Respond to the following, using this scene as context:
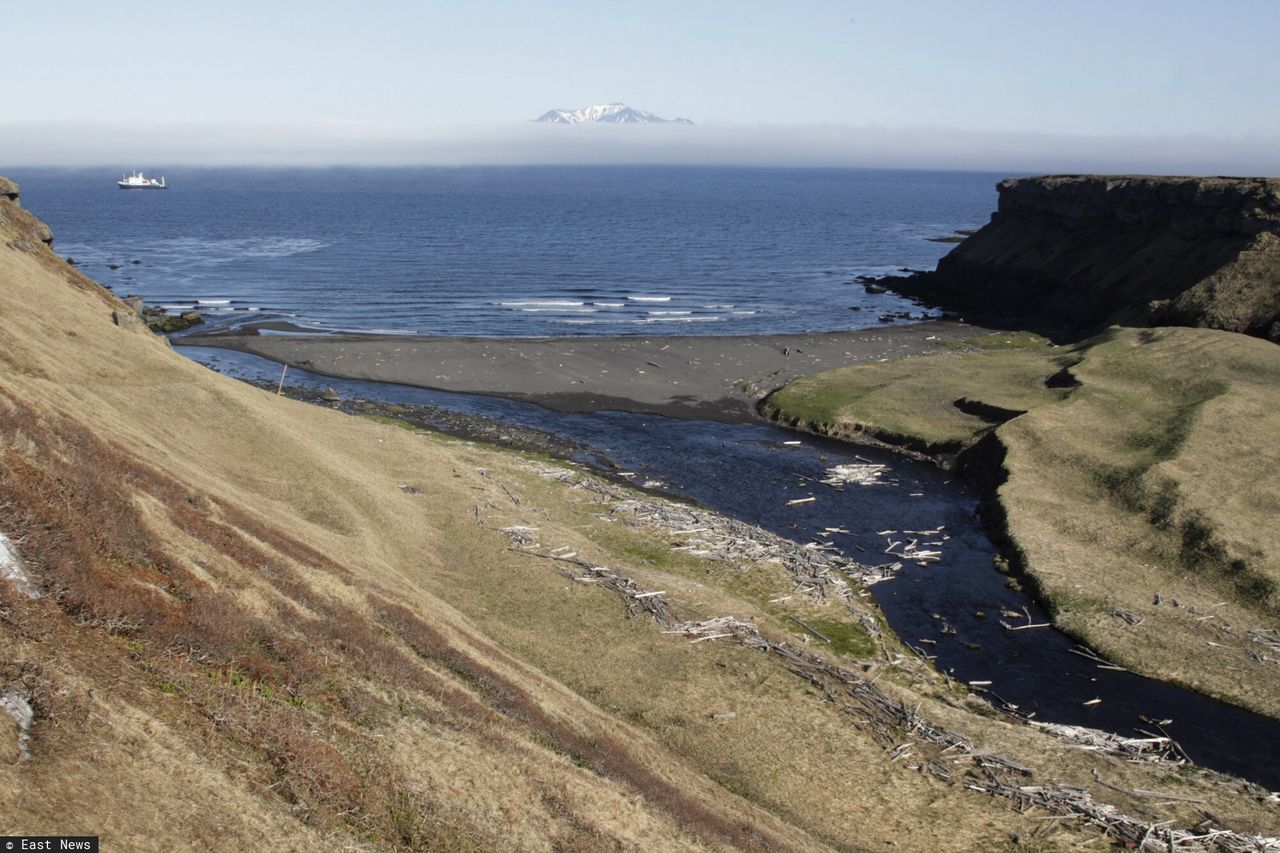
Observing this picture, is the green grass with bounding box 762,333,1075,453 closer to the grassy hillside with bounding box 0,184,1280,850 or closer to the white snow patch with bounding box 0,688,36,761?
the grassy hillside with bounding box 0,184,1280,850

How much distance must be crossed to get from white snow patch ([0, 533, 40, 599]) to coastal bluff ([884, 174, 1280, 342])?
78.8m

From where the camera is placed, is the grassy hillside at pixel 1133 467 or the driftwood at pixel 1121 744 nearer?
the driftwood at pixel 1121 744

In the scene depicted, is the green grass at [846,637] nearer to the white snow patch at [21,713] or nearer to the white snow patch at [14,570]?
the white snow patch at [14,570]

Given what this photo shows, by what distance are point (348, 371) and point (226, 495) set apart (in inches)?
1962

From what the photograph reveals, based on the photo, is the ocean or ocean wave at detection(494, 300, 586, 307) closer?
the ocean

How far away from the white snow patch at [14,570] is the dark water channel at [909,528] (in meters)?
27.8

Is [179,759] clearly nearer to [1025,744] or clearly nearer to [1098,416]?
[1025,744]

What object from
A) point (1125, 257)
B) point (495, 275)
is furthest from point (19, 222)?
point (1125, 257)

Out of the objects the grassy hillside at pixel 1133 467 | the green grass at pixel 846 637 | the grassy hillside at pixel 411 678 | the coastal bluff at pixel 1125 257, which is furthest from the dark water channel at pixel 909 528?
the coastal bluff at pixel 1125 257

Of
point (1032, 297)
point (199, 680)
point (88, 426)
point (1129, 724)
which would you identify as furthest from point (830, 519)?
point (1032, 297)

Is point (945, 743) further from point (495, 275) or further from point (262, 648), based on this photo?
point (495, 275)

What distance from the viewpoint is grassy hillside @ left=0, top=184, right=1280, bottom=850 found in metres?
15.2

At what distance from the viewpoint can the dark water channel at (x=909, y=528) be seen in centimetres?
3133

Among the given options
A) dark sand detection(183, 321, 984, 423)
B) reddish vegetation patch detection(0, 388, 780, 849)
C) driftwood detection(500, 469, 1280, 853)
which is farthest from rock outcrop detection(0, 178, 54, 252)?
driftwood detection(500, 469, 1280, 853)
